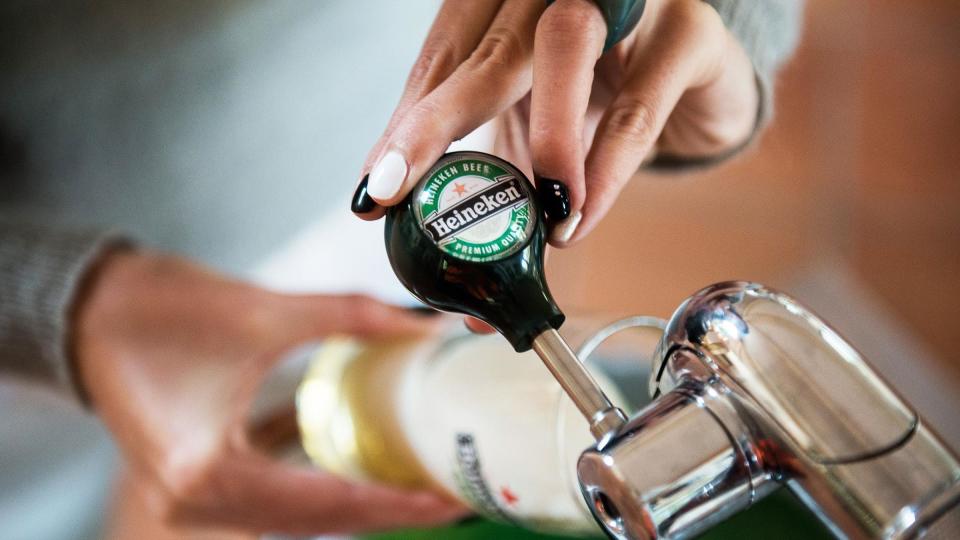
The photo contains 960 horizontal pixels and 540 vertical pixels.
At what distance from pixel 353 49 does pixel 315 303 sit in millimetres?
197

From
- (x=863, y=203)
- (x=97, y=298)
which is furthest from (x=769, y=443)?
(x=863, y=203)

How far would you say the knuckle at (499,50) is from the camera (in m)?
0.30

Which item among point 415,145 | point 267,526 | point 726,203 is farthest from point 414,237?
point 726,203

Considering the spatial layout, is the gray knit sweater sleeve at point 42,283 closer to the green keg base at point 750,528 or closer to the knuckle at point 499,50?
the green keg base at point 750,528

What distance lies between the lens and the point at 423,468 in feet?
1.45

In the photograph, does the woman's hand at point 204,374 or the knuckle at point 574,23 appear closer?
the knuckle at point 574,23

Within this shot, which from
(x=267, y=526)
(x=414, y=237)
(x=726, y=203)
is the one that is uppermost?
(x=414, y=237)

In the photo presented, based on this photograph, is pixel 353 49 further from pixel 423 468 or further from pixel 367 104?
pixel 423 468

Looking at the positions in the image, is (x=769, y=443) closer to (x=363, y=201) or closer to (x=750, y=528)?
(x=363, y=201)

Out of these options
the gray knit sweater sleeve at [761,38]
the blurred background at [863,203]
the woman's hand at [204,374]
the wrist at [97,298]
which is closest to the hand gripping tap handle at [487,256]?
the gray knit sweater sleeve at [761,38]

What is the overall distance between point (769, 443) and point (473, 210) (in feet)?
0.33

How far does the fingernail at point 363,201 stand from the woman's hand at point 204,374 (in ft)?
0.72

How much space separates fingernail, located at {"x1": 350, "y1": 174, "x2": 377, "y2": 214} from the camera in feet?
0.91

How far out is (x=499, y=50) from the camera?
0.30 m
